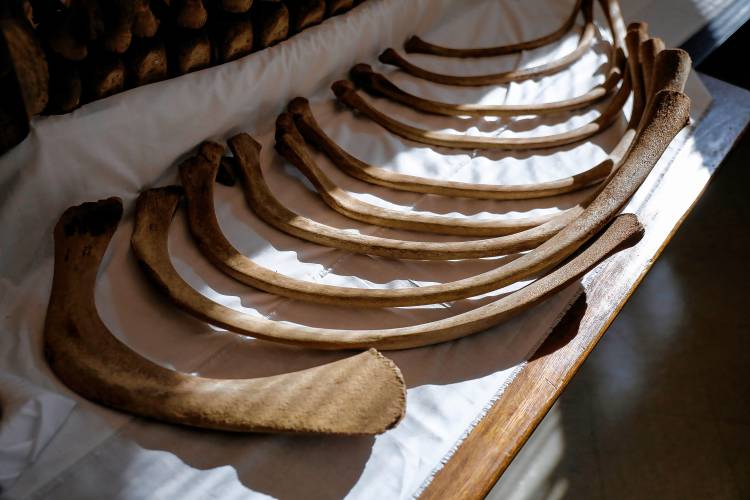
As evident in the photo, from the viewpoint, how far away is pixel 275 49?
77.6 inches

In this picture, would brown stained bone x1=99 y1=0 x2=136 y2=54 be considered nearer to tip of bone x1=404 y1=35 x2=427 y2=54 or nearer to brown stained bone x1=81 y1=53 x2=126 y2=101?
brown stained bone x1=81 y1=53 x2=126 y2=101

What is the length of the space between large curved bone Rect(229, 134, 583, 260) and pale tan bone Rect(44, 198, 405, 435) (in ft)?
1.28

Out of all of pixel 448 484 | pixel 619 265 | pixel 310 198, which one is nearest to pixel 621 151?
pixel 619 265

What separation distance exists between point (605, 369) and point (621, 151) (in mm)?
988

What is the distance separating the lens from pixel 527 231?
5.26 feet

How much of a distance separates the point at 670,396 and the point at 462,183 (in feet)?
4.18

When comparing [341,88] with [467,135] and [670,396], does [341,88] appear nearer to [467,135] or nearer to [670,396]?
[467,135]

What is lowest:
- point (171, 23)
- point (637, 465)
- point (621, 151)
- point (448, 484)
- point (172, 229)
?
point (637, 465)

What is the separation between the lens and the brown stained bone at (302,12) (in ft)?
6.70

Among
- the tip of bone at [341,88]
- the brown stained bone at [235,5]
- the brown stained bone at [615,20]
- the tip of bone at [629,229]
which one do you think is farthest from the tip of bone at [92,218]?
the brown stained bone at [615,20]

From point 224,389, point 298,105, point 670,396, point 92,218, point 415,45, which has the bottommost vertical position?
point 670,396

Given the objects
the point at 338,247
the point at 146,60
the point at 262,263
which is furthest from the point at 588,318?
the point at 146,60

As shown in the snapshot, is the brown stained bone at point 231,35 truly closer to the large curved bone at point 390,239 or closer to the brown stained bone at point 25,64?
the large curved bone at point 390,239

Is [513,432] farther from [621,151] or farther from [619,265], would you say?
[621,151]
